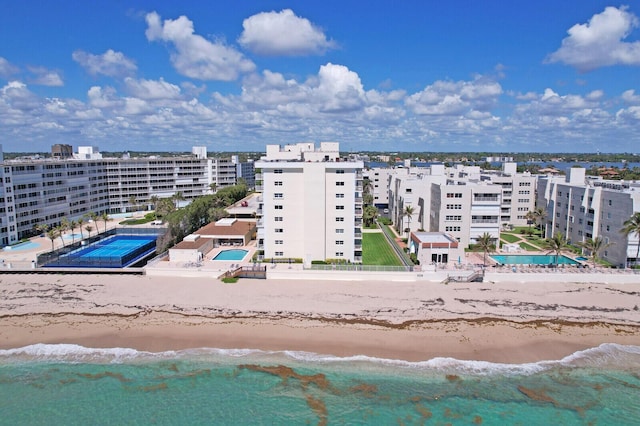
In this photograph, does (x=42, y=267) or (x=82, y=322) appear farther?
(x=42, y=267)

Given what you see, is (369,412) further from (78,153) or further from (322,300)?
(78,153)

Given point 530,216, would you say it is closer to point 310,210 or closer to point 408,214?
point 408,214

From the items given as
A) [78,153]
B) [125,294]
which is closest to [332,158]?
[125,294]

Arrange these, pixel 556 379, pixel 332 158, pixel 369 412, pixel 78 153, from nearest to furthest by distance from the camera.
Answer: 1. pixel 369 412
2. pixel 556 379
3. pixel 332 158
4. pixel 78 153

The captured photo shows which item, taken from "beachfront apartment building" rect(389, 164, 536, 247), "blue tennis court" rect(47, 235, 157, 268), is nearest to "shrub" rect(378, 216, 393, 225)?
"beachfront apartment building" rect(389, 164, 536, 247)

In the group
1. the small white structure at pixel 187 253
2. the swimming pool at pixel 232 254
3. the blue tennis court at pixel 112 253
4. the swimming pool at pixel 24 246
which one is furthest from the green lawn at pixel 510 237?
the swimming pool at pixel 24 246

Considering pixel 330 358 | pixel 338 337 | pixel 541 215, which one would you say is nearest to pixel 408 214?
pixel 541 215
